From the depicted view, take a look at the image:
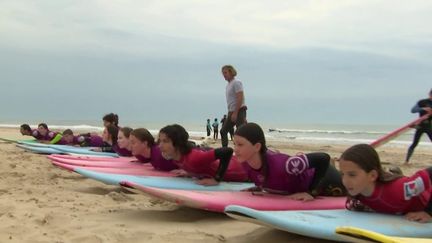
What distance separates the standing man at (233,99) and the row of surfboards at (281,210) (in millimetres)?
2153

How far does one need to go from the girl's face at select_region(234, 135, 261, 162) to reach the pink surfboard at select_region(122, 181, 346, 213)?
0.30m

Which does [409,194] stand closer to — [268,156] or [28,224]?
[268,156]

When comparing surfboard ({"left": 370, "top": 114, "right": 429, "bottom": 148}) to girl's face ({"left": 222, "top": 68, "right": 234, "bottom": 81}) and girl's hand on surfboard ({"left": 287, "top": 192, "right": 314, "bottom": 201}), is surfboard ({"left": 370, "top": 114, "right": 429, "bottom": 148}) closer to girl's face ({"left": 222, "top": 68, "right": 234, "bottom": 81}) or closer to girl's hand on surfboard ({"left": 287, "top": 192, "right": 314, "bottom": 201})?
girl's hand on surfboard ({"left": 287, "top": 192, "right": 314, "bottom": 201})

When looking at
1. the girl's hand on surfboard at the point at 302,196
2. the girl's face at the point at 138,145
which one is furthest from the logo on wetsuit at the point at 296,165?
the girl's face at the point at 138,145

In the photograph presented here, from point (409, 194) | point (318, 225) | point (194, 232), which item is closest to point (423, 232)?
point (409, 194)

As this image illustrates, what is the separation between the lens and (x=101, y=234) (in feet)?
10.1

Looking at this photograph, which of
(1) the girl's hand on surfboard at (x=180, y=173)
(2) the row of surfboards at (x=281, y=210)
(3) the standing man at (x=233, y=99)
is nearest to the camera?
(2) the row of surfboards at (x=281, y=210)

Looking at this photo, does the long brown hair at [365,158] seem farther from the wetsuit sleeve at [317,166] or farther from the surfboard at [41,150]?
the surfboard at [41,150]

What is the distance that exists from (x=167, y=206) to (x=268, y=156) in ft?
3.91

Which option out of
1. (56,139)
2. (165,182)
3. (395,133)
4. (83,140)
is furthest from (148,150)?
(56,139)

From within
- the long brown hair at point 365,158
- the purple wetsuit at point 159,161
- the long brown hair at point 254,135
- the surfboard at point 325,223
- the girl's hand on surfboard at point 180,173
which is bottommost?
the surfboard at point 325,223

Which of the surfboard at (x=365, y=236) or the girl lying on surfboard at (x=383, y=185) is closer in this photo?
the surfboard at (x=365, y=236)

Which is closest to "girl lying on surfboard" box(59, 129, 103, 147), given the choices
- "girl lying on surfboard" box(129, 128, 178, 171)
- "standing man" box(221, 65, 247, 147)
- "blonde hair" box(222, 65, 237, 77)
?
"standing man" box(221, 65, 247, 147)

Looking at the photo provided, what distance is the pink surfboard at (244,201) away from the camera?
3.29 meters
